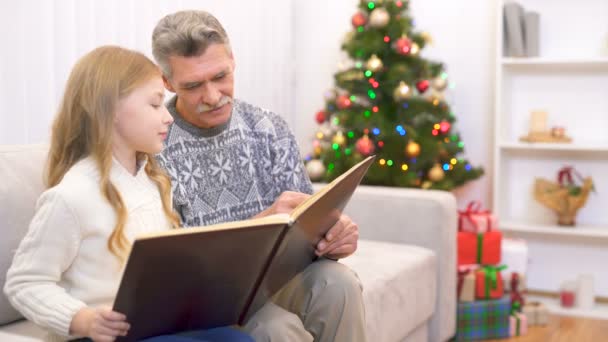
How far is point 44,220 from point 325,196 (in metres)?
0.49

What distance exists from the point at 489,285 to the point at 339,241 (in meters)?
1.38

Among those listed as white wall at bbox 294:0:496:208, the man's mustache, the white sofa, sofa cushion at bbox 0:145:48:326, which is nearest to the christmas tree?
white wall at bbox 294:0:496:208

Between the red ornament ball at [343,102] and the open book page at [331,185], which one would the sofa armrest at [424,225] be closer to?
the red ornament ball at [343,102]

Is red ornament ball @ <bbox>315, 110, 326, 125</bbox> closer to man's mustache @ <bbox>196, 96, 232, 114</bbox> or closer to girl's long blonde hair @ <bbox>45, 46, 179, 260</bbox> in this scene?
man's mustache @ <bbox>196, 96, 232, 114</bbox>

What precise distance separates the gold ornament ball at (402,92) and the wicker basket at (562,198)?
70 centimetres

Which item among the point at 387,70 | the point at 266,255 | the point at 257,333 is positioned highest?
the point at 387,70

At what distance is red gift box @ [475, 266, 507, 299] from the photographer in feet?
9.63

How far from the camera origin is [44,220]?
4.38ft

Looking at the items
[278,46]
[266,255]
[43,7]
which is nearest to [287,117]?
[278,46]

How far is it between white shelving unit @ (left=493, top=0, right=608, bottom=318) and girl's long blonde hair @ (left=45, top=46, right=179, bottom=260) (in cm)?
237

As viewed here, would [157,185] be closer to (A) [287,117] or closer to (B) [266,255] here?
(B) [266,255]

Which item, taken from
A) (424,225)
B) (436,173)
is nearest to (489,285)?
(424,225)

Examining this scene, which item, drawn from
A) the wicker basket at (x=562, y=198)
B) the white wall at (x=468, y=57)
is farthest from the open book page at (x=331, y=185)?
the white wall at (x=468, y=57)

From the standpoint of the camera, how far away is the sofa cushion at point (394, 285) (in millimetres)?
2199
